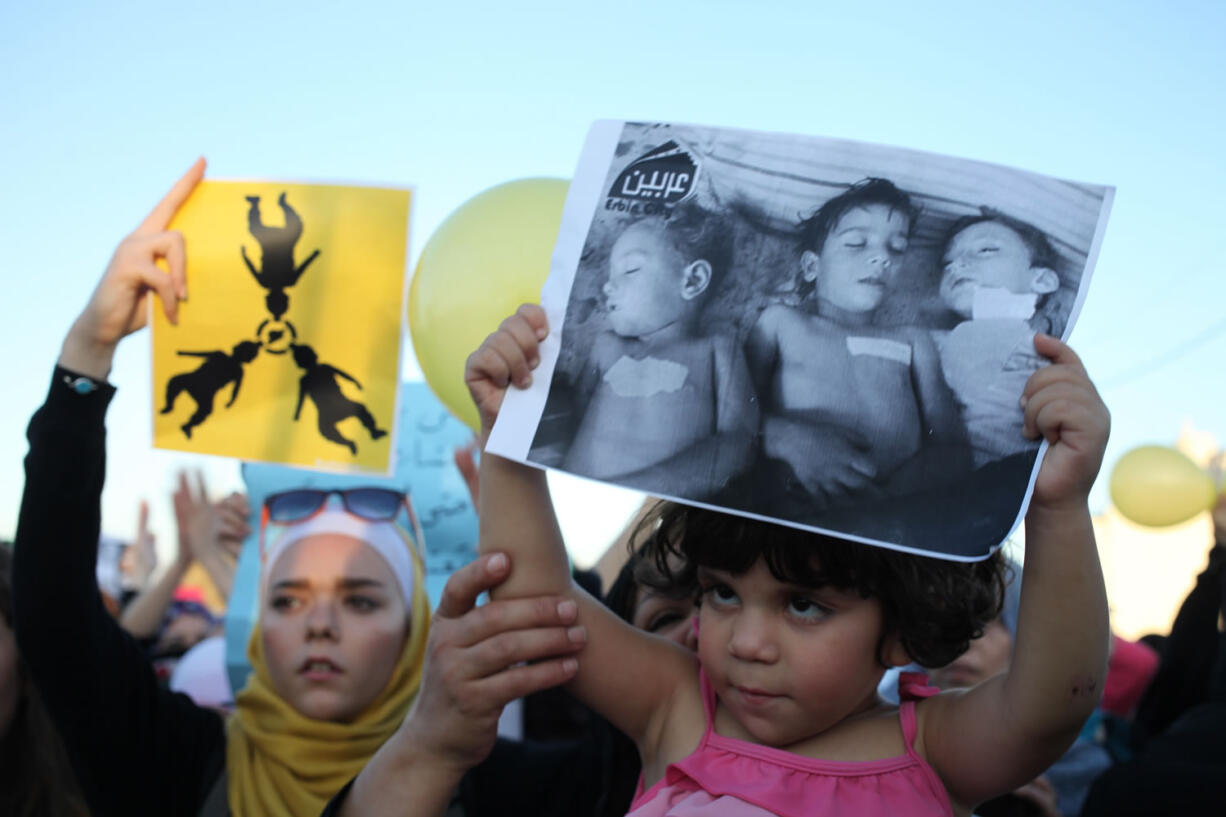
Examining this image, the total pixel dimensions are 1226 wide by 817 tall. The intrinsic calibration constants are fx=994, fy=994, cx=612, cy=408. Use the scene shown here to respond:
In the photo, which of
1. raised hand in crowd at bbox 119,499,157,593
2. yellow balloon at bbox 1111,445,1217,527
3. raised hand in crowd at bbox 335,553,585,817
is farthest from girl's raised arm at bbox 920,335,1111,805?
raised hand in crowd at bbox 119,499,157,593

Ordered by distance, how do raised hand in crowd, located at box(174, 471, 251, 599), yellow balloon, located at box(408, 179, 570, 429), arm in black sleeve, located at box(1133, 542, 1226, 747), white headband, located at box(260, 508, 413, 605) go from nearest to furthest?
yellow balloon, located at box(408, 179, 570, 429)
white headband, located at box(260, 508, 413, 605)
arm in black sleeve, located at box(1133, 542, 1226, 747)
raised hand in crowd, located at box(174, 471, 251, 599)

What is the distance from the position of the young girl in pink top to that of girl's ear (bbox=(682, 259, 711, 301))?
20cm

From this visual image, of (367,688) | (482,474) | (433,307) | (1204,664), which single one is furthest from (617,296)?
(1204,664)

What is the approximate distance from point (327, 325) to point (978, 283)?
1.46 meters

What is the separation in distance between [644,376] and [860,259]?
318 millimetres

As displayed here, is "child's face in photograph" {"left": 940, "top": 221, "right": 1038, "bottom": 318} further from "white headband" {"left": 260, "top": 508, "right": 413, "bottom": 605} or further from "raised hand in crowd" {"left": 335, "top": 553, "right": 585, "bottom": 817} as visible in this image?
"white headband" {"left": 260, "top": 508, "right": 413, "bottom": 605}

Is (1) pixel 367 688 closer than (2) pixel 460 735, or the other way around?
(2) pixel 460 735

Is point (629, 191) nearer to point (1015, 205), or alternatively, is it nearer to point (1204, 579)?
point (1015, 205)

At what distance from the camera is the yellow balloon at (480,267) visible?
7.00ft

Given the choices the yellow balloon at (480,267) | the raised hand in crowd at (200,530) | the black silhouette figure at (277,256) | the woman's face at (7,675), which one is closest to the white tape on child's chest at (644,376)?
the yellow balloon at (480,267)

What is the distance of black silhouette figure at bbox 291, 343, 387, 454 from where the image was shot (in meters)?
2.18

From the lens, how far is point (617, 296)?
1342mm

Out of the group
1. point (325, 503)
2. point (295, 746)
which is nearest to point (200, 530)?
point (325, 503)

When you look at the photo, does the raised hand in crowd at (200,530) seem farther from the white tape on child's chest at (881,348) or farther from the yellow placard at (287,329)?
the white tape on child's chest at (881,348)
